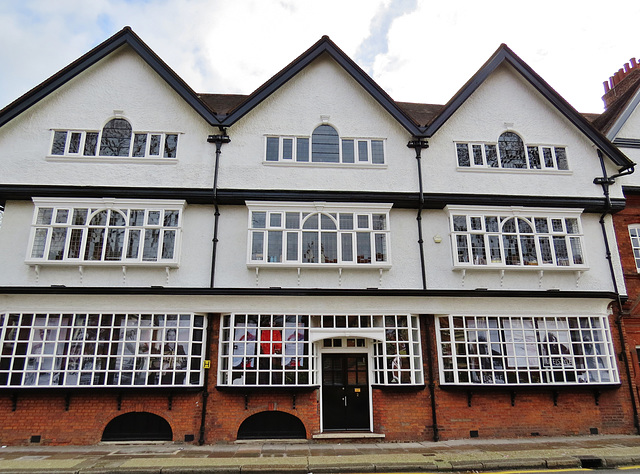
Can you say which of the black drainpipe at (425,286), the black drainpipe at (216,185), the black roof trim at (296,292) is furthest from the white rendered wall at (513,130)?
the black drainpipe at (216,185)

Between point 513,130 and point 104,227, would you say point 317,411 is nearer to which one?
point 104,227

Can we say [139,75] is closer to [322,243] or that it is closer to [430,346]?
[322,243]

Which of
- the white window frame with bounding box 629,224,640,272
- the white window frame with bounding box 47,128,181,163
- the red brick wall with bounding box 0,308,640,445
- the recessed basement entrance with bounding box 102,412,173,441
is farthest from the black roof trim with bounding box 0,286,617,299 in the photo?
the white window frame with bounding box 47,128,181,163

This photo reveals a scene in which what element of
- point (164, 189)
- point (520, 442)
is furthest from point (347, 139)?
point (520, 442)

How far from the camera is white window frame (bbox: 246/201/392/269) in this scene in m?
11.8

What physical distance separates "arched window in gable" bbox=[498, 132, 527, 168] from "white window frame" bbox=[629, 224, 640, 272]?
434cm

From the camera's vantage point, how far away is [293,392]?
1106 centimetres

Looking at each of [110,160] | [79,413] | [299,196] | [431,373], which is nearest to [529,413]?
[431,373]

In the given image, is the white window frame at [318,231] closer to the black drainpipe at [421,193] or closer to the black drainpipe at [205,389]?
the black drainpipe at [421,193]

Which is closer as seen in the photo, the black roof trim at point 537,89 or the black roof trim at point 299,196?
the black roof trim at point 299,196

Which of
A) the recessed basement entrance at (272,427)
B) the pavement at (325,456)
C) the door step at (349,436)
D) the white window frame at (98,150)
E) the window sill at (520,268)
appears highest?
the white window frame at (98,150)

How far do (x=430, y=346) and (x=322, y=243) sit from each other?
14.3 ft

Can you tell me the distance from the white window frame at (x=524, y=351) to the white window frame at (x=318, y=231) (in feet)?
9.70

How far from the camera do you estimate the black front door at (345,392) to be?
11391 millimetres
